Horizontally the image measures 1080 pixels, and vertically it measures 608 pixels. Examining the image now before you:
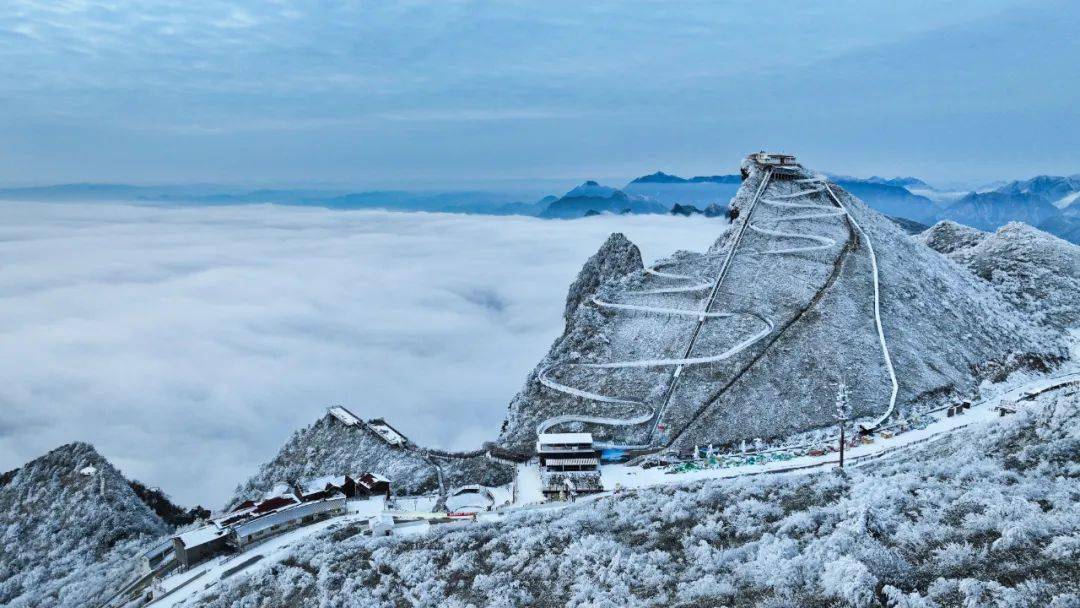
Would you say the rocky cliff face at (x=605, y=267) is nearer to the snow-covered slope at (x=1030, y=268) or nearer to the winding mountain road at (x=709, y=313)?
the winding mountain road at (x=709, y=313)

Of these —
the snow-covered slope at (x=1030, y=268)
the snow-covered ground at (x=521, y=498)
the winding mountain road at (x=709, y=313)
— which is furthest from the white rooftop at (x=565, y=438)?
the snow-covered slope at (x=1030, y=268)

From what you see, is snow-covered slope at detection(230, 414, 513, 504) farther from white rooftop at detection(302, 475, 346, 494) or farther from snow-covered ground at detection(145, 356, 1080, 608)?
Result: white rooftop at detection(302, 475, 346, 494)

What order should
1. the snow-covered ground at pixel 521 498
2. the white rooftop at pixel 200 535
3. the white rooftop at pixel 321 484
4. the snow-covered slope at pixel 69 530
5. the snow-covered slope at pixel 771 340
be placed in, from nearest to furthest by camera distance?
the snow-covered ground at pixel 521 498 → the white rooftop at pixel 200 535 → the snow-covered slope at pixel 69 530 → the white rooftop at pixel 321 484 → the snow-covered slope at pixel 771 340

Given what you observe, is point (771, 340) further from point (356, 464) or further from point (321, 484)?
point (321, 484)

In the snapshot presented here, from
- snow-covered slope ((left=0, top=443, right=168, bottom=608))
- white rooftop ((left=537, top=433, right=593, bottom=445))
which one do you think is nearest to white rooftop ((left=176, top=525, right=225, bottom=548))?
snow-covered slope ((left=0, top=443, right=168, bottom=608))

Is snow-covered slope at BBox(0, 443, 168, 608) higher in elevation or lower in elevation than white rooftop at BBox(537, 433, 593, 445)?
lower

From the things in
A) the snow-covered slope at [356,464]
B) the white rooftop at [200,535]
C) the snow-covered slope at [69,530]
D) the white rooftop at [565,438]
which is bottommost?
the snow-covered slope at [69,530]

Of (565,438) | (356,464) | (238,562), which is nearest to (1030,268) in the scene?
(565,438)
